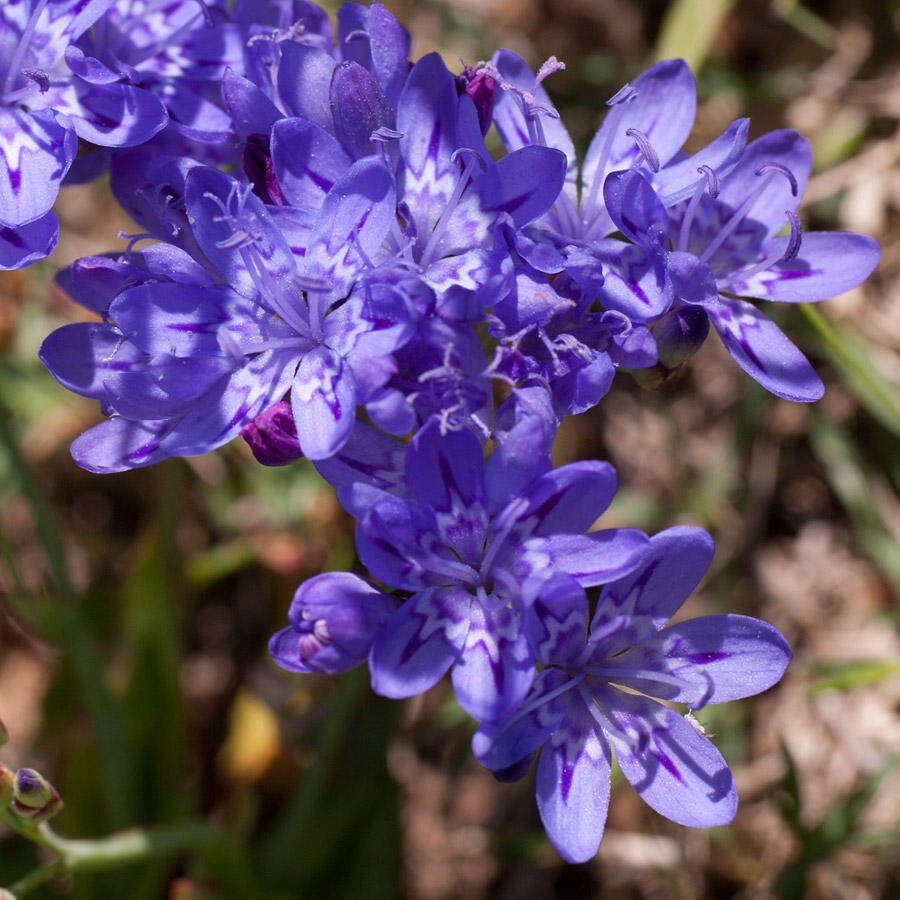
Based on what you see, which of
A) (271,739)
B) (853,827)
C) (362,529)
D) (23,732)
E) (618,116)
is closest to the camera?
(362,529)

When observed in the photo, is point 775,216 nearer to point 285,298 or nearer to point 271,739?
point 285,298

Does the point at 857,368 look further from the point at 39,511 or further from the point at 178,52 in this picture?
the point at 39,511

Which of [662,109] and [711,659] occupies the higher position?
[662,109]

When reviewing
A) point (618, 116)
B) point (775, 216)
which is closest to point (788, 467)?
point (775, 216)

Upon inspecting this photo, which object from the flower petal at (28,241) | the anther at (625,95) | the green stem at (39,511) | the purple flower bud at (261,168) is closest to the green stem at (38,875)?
the green stem at (39,511)

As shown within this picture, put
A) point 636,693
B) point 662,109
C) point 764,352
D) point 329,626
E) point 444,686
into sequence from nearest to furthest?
1. point 329,626
2. point 636,693
3. point 764,352
4. point 662,109
5. point 444,686

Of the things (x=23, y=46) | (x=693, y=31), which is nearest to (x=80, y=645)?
(x=23, y=46)

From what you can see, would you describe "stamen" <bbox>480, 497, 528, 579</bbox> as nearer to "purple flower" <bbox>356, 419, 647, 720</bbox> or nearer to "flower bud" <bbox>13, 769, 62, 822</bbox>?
"purple flower" <bbox>356, 419, 647, 720</bbox>
